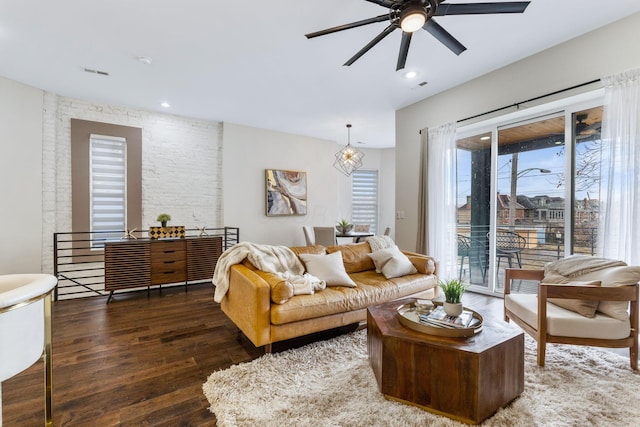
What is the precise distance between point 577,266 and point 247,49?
3.81 metres

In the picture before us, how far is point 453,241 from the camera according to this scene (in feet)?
13.6

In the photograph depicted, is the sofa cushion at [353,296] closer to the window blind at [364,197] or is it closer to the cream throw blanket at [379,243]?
the cream throw blanket at [379,243]

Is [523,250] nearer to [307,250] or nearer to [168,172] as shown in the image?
[307,250]

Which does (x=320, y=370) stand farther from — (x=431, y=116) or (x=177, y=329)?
(x=431, y=116)

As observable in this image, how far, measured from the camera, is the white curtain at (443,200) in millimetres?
4117

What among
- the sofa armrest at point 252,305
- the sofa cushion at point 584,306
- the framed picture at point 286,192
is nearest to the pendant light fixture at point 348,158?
the framed picture at point 286,192

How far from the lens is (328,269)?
3.03 metres

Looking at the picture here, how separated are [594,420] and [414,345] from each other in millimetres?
1056

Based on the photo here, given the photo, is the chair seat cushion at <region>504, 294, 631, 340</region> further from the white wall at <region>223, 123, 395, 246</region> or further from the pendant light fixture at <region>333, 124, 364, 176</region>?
the white wall at <region>223, 123, 395, 246</region>

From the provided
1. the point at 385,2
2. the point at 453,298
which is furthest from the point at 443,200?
the point at 385,2

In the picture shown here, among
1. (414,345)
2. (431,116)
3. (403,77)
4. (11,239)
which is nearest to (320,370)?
(414,345)

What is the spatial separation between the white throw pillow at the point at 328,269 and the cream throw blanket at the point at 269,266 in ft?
0.36

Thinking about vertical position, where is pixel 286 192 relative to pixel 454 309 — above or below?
above

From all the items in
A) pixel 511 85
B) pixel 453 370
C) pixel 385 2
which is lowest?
pixel 453 370
